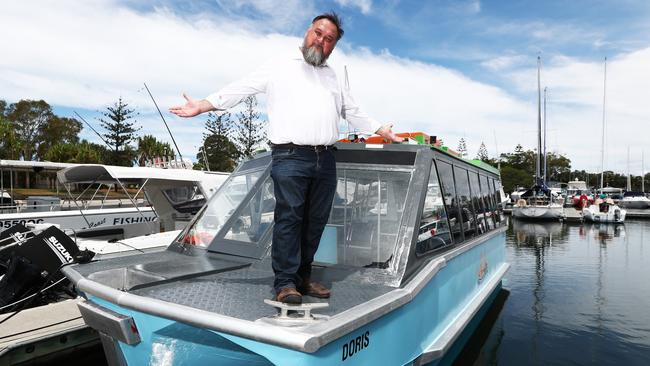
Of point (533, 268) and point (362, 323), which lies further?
point (533, 268)

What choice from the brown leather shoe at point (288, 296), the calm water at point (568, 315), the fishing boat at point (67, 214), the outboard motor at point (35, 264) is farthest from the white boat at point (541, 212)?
the brown leather shoe at point (288, 296)

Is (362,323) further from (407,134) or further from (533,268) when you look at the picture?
(533,268)

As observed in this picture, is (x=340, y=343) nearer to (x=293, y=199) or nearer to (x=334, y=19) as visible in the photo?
(x=293, y=199)

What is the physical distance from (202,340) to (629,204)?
5182cm

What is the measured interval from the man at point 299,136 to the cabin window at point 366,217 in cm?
97

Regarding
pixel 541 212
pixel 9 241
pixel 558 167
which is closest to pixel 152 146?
pixel 541 212

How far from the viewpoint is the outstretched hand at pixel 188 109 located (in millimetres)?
3006

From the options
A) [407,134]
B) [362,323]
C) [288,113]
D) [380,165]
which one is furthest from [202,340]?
[407,134]

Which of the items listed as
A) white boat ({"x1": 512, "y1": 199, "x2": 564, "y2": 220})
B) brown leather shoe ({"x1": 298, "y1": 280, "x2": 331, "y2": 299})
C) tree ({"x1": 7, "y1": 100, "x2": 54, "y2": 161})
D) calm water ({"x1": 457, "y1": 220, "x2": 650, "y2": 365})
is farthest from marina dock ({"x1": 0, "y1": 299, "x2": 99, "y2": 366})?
tree ({"x1": 7, "y1": 100, "x2": 54, "y2": 161})

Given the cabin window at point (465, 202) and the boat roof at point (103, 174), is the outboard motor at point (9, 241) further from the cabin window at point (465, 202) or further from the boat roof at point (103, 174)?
the cabin window at point (465, 202)

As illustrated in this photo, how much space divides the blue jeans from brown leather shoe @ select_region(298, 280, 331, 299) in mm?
55

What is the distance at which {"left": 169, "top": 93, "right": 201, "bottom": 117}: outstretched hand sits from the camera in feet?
9.86

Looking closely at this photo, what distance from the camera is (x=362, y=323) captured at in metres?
2.68

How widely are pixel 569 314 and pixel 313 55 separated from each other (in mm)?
7911
